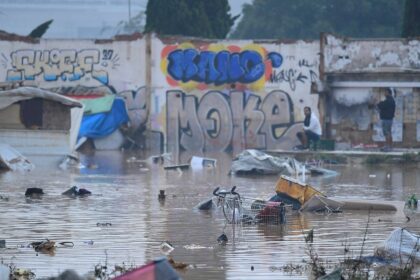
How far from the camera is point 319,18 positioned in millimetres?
78812

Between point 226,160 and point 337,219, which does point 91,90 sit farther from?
point 337,219

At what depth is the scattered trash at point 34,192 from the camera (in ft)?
74.9

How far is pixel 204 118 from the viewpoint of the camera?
44.8 meters

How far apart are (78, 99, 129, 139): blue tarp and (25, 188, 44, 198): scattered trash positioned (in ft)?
67.8

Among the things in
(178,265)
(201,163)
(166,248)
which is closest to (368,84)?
(201,163)

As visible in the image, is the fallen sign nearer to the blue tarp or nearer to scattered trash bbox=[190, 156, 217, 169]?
scattered trash bbox=[190, 156, 217, 169]

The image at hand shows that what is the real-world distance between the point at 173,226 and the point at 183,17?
3726 cm

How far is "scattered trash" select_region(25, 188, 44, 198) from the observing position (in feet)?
Answer: 74.9

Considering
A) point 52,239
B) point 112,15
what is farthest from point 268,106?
point 112,15

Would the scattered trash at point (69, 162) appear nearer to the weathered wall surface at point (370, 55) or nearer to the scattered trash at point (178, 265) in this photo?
the weathered wall surface at point (370, 55)

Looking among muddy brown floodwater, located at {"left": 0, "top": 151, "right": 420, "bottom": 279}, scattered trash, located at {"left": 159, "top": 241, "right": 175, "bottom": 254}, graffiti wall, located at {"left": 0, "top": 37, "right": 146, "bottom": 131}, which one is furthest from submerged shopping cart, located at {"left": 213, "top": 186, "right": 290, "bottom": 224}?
graffiti wall, located at {"left": 0, "top": 37, "right": 146, "bottom": 131}

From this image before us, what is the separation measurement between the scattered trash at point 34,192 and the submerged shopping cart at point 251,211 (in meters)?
5.40

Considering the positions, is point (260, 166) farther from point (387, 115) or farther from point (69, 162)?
point (387, 115)

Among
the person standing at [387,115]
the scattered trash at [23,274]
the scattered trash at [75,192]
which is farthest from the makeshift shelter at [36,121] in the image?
the scattered trash at [23,274]
